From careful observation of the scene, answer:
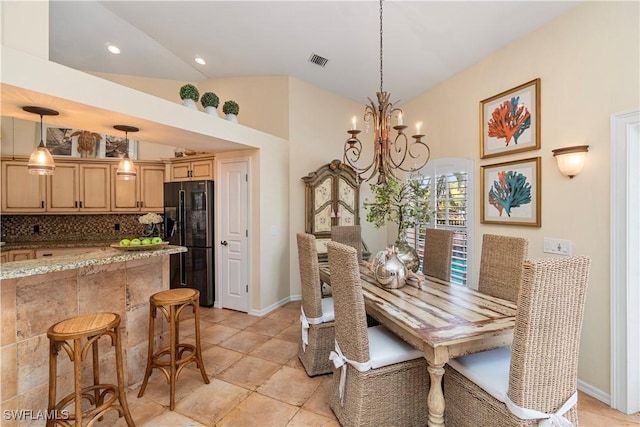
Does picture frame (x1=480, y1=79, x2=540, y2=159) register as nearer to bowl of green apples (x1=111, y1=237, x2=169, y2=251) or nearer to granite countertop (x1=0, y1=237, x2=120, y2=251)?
bowl of green apples (x1=111, y1=237, x2=169, y2=251)

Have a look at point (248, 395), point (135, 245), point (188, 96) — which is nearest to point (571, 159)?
point (248, 395)

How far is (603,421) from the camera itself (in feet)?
6.46

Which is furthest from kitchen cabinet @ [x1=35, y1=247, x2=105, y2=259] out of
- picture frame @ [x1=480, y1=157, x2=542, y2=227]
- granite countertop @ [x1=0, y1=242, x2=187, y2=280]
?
picture frame @ [x1=480, y1=157, x2=542, y2=227]

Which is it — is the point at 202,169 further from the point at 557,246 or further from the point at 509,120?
the point at 557,246

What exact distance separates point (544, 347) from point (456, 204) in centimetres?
245

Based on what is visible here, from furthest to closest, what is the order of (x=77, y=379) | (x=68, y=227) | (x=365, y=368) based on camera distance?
(x=68, y=227)
(x=365, y=368)
(x=77, y=379)

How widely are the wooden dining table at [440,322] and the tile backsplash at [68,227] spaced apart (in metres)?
4.72

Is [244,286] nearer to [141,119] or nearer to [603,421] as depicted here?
[141,119]

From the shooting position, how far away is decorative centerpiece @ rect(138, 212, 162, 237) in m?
4.45

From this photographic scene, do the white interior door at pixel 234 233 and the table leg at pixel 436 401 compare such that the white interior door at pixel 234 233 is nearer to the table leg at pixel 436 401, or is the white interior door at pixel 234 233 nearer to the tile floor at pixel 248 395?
the tile floor at pixel 248 395

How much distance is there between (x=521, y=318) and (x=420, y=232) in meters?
2.91

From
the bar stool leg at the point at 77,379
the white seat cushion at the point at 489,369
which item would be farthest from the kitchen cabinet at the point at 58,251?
the white seat cushion at the point at 489,369

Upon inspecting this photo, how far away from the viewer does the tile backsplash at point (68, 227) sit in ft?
14.5

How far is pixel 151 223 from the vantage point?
15.1 ft
